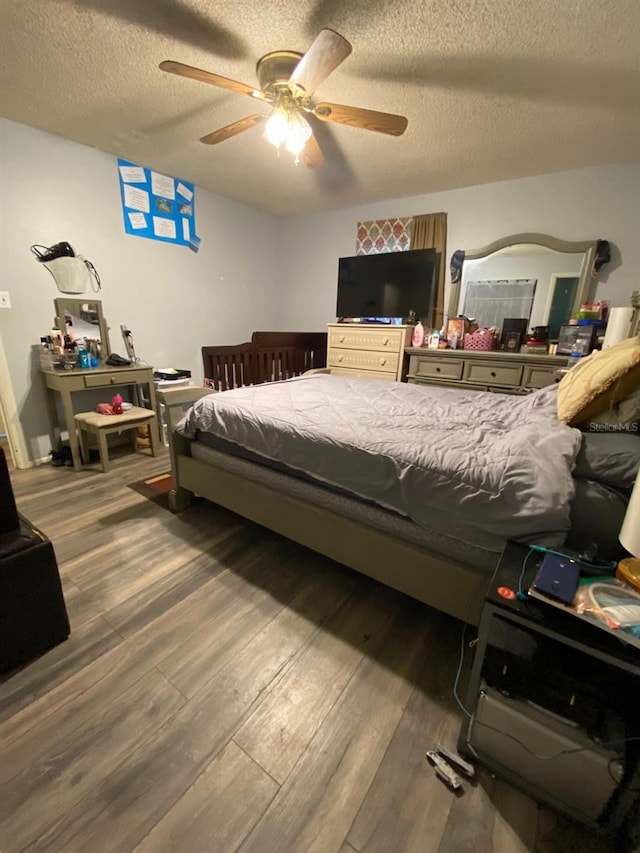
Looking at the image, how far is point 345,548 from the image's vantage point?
147 centimetres

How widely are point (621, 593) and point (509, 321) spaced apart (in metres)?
2.85

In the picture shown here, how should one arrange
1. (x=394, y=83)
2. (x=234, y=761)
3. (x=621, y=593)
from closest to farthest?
1. (x=621, y=593)
2. (x=234, y=761)
3. (x=394, y=83)

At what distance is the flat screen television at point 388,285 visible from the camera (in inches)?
132

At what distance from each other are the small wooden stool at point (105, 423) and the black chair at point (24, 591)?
1.42m

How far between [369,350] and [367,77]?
204cm

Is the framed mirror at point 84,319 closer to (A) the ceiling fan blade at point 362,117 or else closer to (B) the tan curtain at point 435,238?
(A) the ceiling fan blade at point 362,117

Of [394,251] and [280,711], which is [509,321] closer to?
[394,251]

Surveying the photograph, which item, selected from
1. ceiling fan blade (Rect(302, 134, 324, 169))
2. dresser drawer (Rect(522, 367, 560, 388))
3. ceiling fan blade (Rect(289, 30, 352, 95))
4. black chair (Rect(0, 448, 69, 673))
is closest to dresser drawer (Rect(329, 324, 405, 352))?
dresser drawer (Rect(522, 367, 560, 388))

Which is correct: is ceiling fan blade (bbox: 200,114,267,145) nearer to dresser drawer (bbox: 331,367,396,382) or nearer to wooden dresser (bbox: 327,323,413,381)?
wooden dresser (bbox: 327,323,413,381)

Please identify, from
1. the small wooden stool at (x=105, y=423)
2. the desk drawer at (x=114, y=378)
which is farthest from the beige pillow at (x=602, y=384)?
the desk drawer at (x=114, y=378)

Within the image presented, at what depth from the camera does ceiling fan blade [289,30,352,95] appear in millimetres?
1247

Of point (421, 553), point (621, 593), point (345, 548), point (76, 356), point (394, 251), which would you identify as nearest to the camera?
point (621, 593)

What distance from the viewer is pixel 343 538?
1468 mm

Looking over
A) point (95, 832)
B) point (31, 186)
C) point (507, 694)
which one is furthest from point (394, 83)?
point (95, 832)
